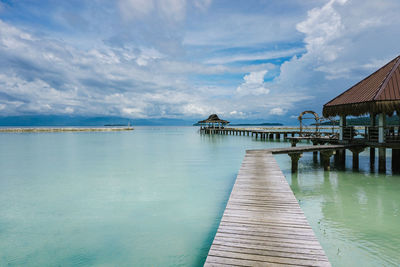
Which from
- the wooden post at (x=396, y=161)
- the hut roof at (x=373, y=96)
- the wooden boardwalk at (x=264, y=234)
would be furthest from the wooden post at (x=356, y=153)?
the wooden boardwalk at (x=264, y=234)

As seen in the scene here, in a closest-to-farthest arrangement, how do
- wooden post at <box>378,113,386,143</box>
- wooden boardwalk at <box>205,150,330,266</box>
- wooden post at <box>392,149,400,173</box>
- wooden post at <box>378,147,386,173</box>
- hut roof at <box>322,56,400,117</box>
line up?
wooden boardwalk at <box>205,150,330,266</box>, hut roof at <box>322,56,400,117</box>, wooden post at <box>378,113,386,143</box>, wooden post at <box>378,147,386,173</box>, wooden post at <box>392,149,400,173</box>

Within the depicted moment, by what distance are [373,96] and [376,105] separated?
0.46 m

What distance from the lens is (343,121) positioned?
11094 mm

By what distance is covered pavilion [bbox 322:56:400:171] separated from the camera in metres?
8.50

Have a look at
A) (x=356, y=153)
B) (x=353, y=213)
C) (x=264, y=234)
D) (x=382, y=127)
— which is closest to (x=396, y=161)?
(x=356, y=153)

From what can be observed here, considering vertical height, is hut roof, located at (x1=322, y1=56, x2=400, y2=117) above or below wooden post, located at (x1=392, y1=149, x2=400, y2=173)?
above

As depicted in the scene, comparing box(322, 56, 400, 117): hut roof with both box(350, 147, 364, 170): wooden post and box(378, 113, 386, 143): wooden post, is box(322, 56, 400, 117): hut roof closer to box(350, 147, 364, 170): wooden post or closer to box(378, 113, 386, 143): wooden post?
box(378, 113, 386, 143): wooden post

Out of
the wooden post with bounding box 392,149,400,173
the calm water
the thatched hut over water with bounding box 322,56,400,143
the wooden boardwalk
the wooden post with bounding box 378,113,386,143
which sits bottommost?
the calm water

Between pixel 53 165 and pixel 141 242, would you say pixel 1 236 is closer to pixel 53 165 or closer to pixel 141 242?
pixel 141 242

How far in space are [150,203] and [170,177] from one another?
10.6 ft

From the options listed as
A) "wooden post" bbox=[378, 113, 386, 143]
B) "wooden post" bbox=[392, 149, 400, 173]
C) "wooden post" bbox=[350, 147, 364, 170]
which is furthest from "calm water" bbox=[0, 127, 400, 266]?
"wooden post" bbox=[392, 149, 400, 173]

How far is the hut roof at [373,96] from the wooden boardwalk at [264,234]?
6420 millimetres

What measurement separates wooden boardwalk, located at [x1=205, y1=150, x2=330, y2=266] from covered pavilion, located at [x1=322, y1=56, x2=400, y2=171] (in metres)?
6.50

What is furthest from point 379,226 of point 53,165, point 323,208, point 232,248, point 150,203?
point 53,165
